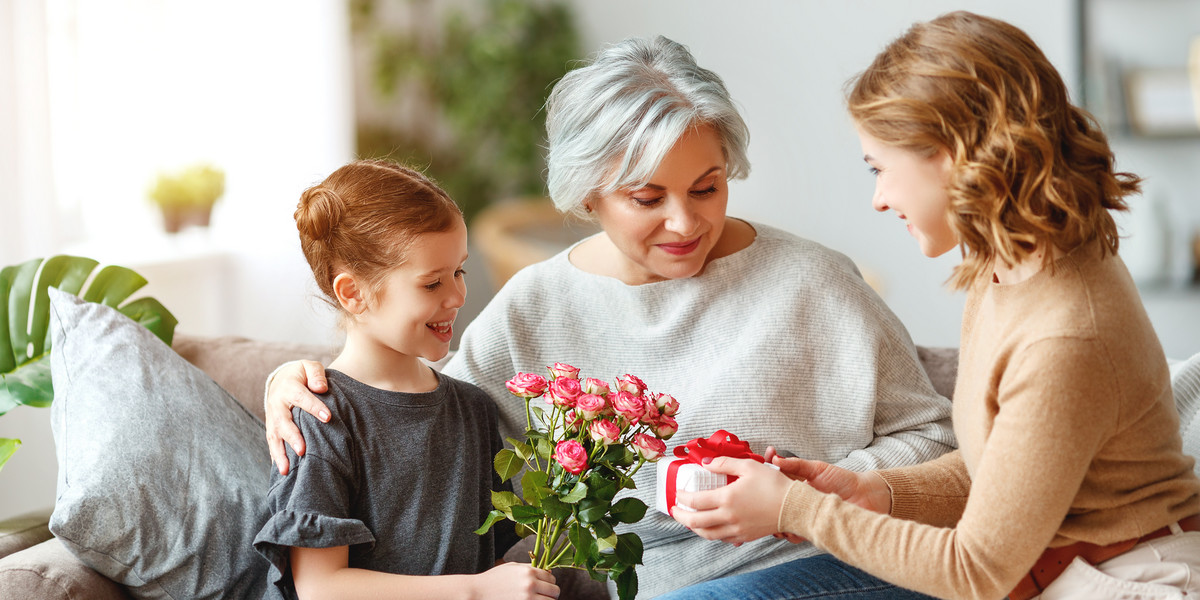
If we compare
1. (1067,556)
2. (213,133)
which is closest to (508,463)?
(1067,556)

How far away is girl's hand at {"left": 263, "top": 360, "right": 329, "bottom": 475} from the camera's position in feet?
4.31

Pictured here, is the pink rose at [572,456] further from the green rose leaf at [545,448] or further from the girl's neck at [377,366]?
the girl's neck at [377,366]

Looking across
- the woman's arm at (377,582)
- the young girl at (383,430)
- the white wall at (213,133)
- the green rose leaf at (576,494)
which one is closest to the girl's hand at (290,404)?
the young girl at (383,430)

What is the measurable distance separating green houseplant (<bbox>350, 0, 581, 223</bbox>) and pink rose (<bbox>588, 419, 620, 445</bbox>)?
3.78m

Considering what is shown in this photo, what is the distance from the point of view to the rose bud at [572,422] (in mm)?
1191

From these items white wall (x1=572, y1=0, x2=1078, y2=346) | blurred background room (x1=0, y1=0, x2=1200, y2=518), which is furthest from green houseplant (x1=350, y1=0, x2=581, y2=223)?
white wall (x1=572, y1=0, x2=1078, y2=346)

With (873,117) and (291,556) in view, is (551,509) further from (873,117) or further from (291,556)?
(873,117)

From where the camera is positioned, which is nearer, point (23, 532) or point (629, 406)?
point (629, 406)

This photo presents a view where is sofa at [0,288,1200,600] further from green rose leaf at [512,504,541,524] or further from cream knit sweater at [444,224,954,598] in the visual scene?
green rose leaf at [512,504,541,524]

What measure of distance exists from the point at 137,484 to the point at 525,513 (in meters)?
0.60

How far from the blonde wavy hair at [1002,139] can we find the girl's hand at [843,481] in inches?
15.2

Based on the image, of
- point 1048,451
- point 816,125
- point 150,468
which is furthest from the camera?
point 816,125

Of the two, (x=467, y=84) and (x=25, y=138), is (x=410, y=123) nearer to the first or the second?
(x=467, y=84)

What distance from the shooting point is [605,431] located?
1139mm
